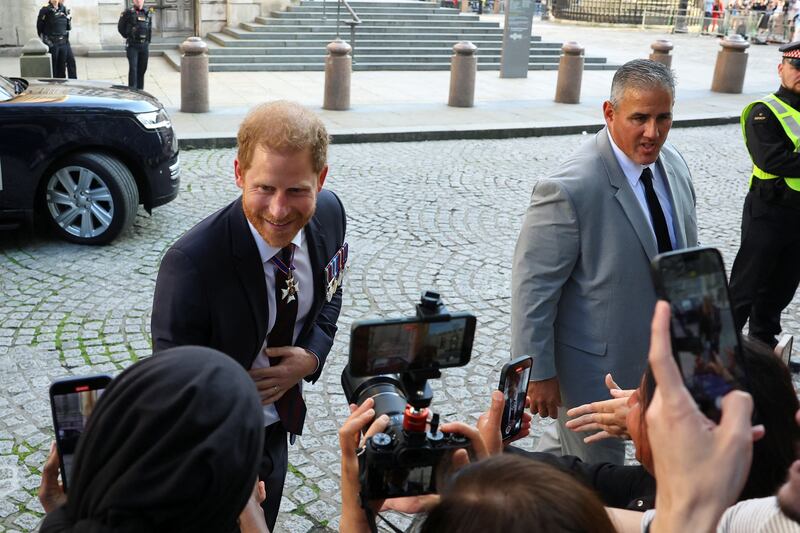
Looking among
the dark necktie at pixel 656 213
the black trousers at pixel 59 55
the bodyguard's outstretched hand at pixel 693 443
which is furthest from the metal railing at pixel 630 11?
the bodyguard's outstretched hand at pixel 693 443

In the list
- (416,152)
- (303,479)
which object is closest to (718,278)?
(303,479)

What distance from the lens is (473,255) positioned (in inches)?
300

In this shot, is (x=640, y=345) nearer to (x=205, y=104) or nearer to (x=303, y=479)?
(x=303, y=479)

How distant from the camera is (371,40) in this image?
20.8m

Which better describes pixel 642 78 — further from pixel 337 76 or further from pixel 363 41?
pixel 363 41

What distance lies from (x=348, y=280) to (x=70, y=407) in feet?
16.2

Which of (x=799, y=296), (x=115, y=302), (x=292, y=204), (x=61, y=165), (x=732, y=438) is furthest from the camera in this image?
(x=61, y=165)

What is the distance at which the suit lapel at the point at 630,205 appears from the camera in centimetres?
334

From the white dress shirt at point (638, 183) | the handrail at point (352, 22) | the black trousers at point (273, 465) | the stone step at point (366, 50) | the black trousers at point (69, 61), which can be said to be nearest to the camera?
the black trousers at point (273, 465)

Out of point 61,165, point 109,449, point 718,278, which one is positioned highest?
point 718,278

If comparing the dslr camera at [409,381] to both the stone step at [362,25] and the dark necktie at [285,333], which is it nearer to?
the dark necktie at [285,333]

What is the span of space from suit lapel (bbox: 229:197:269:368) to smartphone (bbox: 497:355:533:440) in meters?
0.74

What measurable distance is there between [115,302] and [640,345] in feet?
13.7

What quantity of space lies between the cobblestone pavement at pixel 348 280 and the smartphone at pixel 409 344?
2136mm
